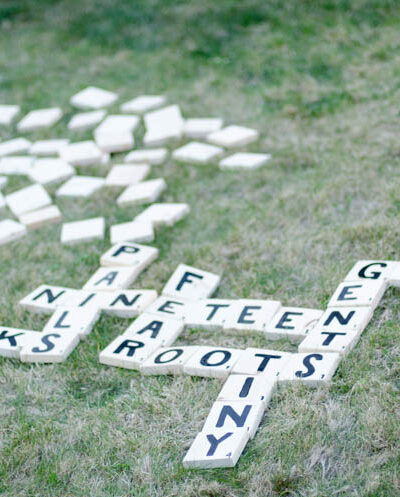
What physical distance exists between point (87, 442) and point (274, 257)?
58.3 inches

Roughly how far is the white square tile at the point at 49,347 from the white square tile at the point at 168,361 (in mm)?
410

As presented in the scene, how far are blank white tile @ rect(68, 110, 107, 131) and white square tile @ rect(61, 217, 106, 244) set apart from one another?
1.59 meters

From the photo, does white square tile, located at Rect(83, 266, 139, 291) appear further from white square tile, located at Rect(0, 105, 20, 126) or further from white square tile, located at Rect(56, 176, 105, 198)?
white square tile, located at Rect(0, 105, 20, 126)

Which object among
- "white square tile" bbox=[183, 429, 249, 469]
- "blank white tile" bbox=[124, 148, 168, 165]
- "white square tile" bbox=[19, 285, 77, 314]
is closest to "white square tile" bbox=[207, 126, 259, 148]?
"blank white tile" bbox=[124, 148, 168, 165]

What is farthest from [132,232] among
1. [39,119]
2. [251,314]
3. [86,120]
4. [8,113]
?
[8,113]

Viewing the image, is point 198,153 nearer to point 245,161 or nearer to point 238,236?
point 245,161

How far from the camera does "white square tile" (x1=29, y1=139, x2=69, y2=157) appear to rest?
16.6ft

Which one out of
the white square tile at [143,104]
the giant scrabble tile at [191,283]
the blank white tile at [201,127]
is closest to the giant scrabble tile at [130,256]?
the giant scrabble tile at [191,283]

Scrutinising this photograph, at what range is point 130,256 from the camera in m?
3.58

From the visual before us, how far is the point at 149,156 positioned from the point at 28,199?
93 centimetres

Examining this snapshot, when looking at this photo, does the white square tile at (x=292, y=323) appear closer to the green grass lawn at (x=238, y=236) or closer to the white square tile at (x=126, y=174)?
the green grass lawn at (x=238, y=236)

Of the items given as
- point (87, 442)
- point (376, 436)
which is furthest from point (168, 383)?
point (376, 436)

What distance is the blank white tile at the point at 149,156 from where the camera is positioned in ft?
15.4

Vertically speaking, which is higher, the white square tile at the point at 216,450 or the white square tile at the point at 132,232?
the white square tile at the point at 216,450
